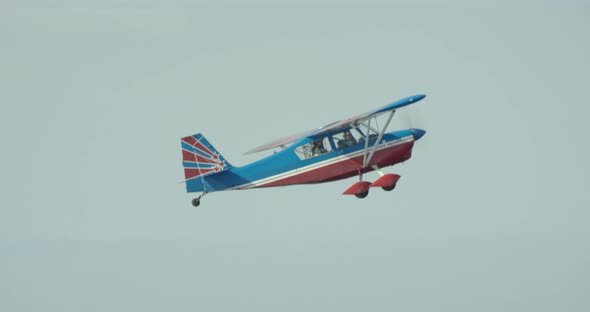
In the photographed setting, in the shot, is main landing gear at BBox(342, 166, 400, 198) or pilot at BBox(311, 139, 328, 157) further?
pilot at BBox(311, 139, 328, 157)

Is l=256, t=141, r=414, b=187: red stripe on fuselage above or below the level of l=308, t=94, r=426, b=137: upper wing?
below

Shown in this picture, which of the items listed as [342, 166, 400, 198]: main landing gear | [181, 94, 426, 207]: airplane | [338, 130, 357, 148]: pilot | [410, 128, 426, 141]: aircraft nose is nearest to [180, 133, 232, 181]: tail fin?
[181, 94, 426, 207]: airplane

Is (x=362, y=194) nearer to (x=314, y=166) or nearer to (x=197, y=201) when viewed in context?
(x=314, y=166)

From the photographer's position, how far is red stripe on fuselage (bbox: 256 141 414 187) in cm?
3127

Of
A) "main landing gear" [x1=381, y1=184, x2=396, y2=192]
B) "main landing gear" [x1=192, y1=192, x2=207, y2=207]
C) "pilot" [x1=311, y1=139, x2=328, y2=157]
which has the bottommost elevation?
"main landing gear" [x1=381, y1=184, x2=396, y2=192]

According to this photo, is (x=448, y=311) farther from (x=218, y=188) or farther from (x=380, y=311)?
(x=218, y=188)

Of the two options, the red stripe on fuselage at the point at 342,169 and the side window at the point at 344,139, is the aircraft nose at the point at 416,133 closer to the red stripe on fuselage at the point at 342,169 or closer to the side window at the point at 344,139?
the red stripe on fuselage at the point at 342,169

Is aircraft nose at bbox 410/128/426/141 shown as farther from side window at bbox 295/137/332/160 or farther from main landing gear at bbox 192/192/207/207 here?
main landing gear at bbox 192/192/207/207

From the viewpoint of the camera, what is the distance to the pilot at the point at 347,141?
31.3 meters

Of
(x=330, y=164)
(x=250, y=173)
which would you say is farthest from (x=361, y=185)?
→ (x=250, y=173)

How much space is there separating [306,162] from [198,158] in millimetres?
3254

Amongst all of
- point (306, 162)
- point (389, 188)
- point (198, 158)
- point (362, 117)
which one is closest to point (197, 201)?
point (198, 158)

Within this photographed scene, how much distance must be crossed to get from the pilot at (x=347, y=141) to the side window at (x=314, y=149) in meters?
0.35

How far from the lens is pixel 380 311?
156625mm
